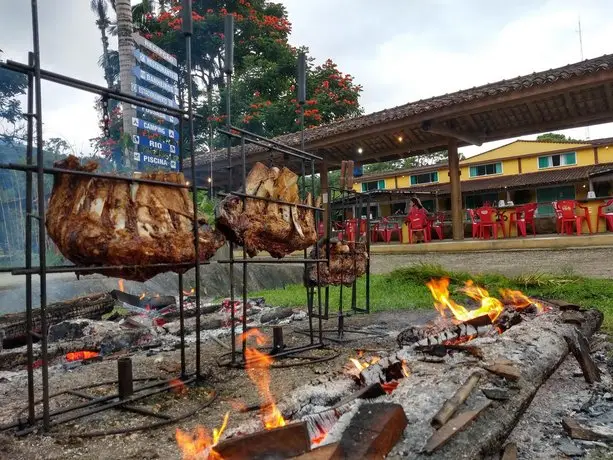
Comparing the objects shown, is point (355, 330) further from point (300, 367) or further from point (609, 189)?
point (609, 189)

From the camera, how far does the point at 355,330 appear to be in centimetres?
683

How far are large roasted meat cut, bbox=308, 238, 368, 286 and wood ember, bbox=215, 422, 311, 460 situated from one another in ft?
13.0

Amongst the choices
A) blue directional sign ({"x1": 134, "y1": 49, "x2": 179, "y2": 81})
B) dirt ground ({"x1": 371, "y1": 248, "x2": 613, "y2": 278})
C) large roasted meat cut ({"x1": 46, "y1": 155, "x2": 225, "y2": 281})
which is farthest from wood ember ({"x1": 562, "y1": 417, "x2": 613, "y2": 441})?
blue directional sign ({"x1": 134, "y1": 49, "x2": 179, "y2": 81})

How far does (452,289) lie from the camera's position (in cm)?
1008

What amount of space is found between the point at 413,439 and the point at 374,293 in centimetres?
860

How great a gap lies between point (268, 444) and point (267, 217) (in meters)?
2.74

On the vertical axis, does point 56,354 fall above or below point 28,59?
below

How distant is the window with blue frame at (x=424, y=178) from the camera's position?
27234mm

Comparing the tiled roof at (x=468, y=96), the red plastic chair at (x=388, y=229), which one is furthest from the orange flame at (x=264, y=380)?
the red plastic chair at (x=388, y=229)

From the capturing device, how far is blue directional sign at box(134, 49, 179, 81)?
1399cm

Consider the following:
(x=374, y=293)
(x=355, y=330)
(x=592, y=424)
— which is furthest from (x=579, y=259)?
(x=592, y=424)

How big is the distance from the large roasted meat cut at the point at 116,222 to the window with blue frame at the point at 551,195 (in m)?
22.0

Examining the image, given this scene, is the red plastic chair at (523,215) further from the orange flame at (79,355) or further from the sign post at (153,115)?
the orange flame at (79,355)

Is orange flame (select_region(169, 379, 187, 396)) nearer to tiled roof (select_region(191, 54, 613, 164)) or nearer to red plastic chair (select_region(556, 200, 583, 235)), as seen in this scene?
tiled roof (select_region(191, 54, 613, 164))
